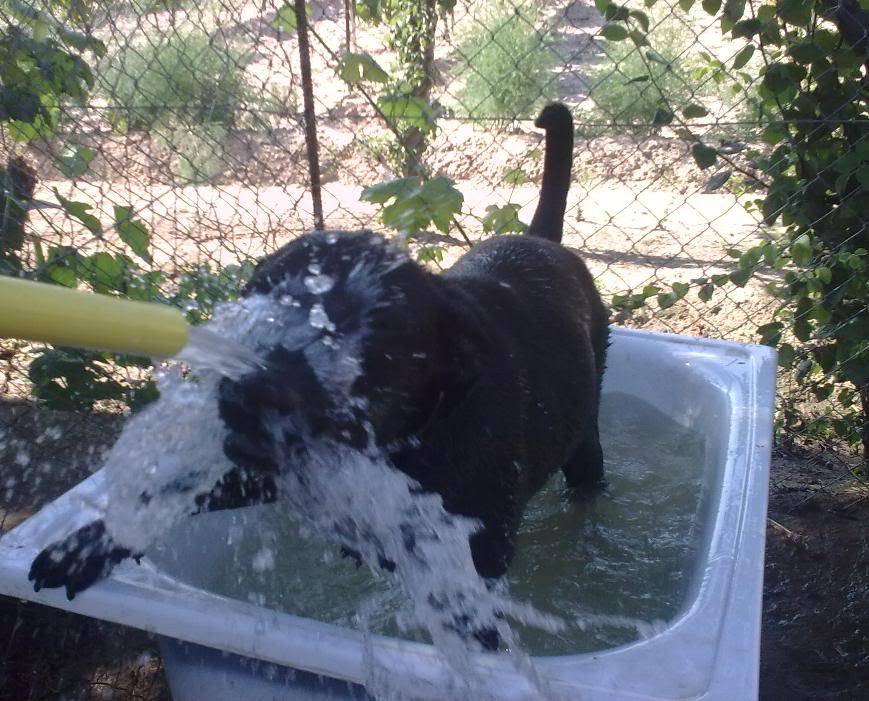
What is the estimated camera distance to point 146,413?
2281 mm

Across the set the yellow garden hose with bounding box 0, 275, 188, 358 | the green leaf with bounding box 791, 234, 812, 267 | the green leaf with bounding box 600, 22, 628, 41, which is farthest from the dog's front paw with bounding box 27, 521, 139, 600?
the green leaf with bounding box 791, 234, 812, 267

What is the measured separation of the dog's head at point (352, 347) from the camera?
69.3 inches

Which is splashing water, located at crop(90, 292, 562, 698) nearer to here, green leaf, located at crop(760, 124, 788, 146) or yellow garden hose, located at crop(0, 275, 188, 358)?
yellow garden hose, located at crop(0, 275, 188, 358)

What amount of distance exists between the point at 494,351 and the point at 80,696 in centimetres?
151

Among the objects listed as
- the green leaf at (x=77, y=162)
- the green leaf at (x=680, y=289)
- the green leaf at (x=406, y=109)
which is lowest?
the green leaf at (x=680, y=289)

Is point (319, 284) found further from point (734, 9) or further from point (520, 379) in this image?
point (734, 9)

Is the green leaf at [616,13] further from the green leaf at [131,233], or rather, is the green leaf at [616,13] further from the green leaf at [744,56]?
the green leaf at [131,233]

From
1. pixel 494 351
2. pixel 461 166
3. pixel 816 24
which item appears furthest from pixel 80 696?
pixel 461 166

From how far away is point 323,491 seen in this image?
6.59 feet

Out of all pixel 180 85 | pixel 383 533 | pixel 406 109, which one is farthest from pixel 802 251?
pixel 180 85

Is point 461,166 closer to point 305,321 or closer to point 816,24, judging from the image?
point 816,24

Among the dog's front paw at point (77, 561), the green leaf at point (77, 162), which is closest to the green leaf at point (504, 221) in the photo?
the green leaf at point (77, 162)

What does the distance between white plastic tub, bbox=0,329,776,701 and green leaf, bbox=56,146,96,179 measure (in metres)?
1.52

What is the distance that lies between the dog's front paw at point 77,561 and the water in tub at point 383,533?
0.16 feet
